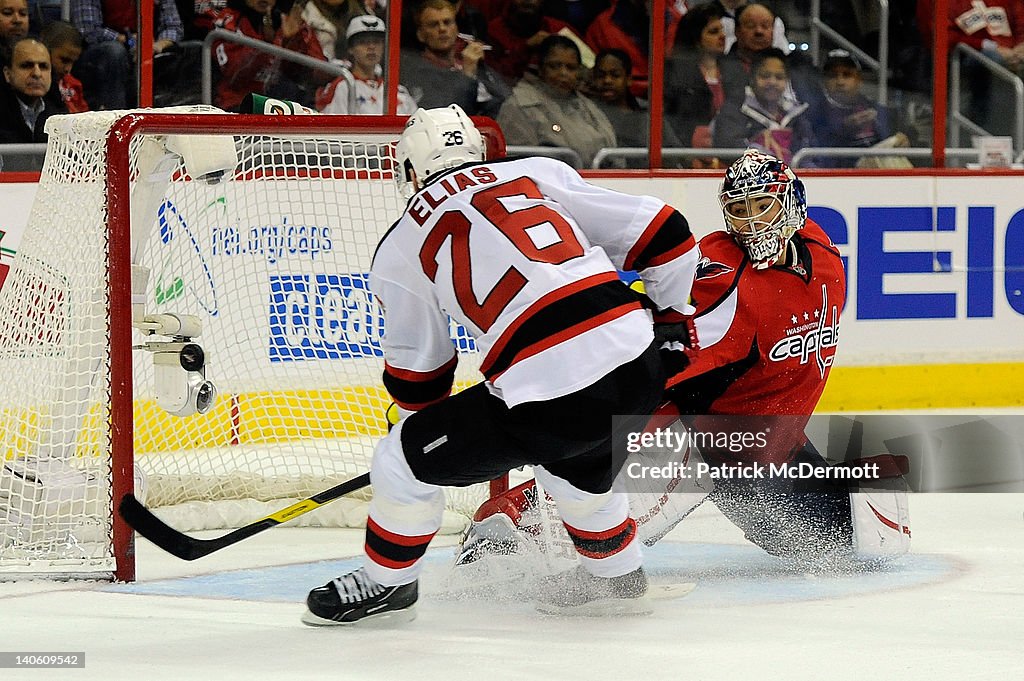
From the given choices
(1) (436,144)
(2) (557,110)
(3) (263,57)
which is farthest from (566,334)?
(2) (557,110)

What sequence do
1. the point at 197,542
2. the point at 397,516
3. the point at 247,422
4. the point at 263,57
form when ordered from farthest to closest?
the point at 263,57 < the point at 247,422 < the point at 197,542 < the point at 397,516

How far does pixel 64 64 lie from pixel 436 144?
7.96 feet

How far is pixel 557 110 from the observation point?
17.9ft

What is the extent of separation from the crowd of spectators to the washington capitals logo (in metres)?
2.18

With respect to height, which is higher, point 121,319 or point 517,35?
point 517,35

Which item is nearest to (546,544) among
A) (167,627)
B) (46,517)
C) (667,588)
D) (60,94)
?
(667,588)

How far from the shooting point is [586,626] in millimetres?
2715

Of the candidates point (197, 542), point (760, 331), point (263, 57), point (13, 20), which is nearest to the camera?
point (197, 542)

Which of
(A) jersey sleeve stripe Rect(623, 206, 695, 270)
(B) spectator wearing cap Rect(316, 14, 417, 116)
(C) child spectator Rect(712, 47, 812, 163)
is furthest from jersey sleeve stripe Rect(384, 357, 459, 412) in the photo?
(C) child spectator Rect(712, 47, 812, 163)

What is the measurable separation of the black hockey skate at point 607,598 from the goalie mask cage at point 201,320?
35.0 inches

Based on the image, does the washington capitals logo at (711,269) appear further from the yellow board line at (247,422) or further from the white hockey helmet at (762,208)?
the yellow board line at (247,422)

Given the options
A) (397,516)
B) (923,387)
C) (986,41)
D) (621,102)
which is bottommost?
(923,387)

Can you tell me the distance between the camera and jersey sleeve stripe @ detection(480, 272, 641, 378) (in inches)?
99.1

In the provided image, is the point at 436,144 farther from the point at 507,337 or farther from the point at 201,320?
the point at 201,320
